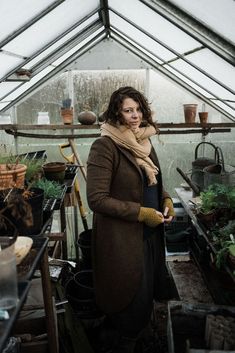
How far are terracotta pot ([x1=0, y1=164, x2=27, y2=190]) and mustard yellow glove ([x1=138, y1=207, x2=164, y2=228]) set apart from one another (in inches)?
27.7

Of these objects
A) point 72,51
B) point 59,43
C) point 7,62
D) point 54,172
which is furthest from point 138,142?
point 72,51

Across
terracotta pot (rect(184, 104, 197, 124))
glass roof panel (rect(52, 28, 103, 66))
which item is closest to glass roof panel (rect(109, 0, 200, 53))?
glass roof panel (rect(52, 28, 103, 66))

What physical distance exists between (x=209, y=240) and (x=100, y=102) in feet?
8.76

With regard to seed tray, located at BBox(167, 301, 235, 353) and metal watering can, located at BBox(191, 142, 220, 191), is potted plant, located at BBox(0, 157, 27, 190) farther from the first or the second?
metal watering can, located at BBox(191, 142, 220, 191)

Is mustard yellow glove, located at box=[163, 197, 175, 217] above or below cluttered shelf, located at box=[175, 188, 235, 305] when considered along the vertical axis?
above

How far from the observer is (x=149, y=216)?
185 cm

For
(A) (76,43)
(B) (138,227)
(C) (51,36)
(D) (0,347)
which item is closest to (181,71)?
(A) (76,43)

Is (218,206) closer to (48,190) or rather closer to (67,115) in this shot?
(48,190)

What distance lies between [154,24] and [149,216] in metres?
1.62

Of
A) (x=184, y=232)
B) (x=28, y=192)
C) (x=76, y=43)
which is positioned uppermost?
(x=76, y=43)

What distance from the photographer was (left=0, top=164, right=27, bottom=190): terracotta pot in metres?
1.53

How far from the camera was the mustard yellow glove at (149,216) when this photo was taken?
185cm

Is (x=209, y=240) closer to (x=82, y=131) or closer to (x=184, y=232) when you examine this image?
(x=184, y=232)

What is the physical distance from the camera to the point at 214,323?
6.39 feet
